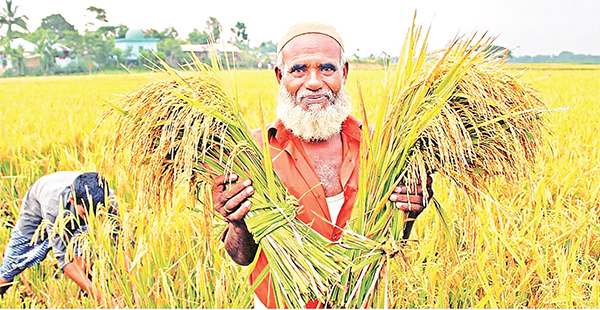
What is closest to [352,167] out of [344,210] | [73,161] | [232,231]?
[344,210]

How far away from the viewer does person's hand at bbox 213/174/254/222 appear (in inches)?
60.8

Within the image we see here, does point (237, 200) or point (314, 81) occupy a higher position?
point (314, 81)

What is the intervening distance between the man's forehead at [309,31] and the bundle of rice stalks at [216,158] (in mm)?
323

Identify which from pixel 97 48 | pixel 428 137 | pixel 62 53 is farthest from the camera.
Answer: pixel 62 53

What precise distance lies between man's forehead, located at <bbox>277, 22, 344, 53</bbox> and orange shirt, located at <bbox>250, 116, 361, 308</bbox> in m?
0.31

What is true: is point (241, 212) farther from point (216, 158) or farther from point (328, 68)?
point (328, 68)

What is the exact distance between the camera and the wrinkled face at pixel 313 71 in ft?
5.71

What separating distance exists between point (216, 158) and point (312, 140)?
378 millimetres

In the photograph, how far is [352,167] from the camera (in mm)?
1720

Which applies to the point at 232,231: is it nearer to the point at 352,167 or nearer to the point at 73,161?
the point at 352,167

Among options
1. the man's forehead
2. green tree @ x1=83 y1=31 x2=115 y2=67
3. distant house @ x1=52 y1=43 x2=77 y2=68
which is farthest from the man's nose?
distant house @ x1=52 y1=43 x2=77 y2=68

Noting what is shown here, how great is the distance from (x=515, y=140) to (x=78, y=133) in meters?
4.95

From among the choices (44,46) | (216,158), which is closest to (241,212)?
(216,158)

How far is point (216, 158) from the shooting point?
1.64 m
